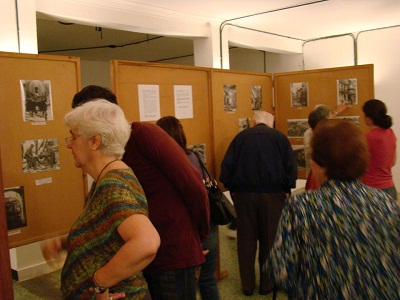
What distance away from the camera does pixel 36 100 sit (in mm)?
2383

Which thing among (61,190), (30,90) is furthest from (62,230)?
(30,90)

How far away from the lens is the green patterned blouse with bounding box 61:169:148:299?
1.19m

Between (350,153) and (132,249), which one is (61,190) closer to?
(132,249)

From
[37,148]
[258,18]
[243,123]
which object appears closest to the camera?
[37,148]

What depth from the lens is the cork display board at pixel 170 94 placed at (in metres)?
2.71

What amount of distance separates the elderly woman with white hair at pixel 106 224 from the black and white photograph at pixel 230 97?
2.35 meters

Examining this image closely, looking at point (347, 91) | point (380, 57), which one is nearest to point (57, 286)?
point (347, 91)

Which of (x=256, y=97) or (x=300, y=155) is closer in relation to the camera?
(x=256, y=97)

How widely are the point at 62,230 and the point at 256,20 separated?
11.1 ft

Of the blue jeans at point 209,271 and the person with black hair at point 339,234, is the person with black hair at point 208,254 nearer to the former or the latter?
the blue jeans at point 209,271

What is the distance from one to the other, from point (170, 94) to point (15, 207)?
1.35 meters

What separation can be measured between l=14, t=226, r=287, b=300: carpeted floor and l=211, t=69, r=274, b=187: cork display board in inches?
37.7

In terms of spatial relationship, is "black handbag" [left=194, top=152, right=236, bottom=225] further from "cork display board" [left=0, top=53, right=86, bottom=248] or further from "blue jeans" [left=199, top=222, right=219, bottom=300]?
"cork display board" [left=0, top=53, right=86, bottom=248]

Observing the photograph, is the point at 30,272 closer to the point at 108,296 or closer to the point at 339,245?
the point at 108,296
